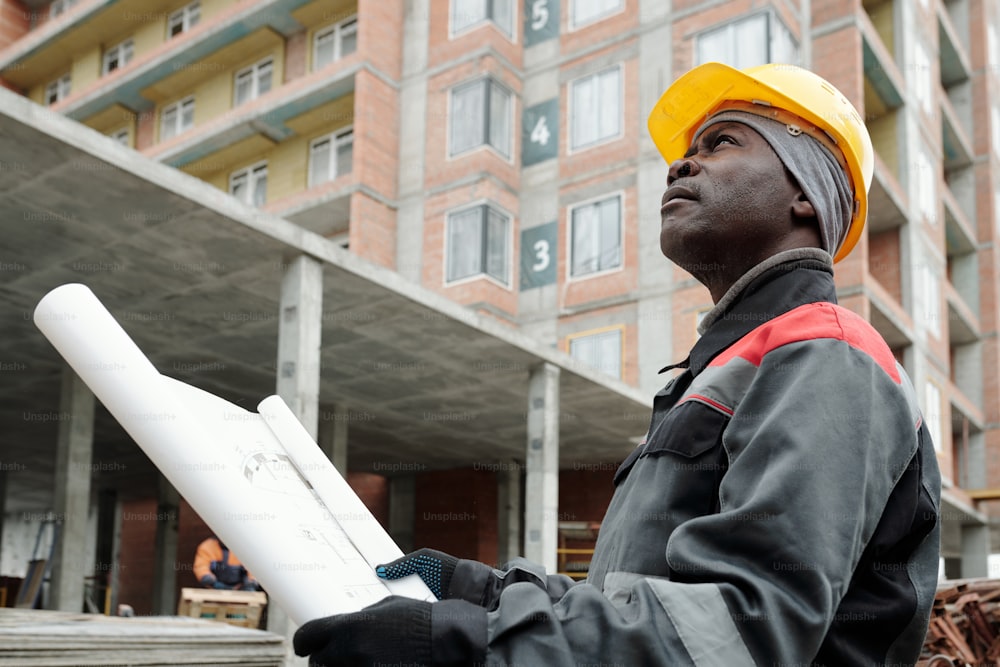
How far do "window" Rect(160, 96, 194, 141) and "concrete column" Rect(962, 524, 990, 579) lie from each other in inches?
1049

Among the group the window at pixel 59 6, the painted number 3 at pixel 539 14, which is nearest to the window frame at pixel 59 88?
the window at pixel 59 6

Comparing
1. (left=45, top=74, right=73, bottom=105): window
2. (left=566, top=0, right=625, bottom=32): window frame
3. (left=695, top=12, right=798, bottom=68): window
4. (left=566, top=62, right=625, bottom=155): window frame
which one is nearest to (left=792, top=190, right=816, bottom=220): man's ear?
(left=695, top=12, right=798, bottom=68): window

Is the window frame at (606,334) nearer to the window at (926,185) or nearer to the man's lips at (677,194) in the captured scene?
the window at (926,185)

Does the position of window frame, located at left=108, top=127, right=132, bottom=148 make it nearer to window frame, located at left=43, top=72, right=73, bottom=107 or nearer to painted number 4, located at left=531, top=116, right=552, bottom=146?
window frame, located at left=43, top=72, right=73, bottom=107

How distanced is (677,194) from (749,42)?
2169 centimetres

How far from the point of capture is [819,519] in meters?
1.31

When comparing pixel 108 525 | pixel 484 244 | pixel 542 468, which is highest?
pixel 484 244

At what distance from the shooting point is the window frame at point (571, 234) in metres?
23.3

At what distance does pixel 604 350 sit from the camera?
23078 millimetres

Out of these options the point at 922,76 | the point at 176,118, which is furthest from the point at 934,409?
the point at 176,118

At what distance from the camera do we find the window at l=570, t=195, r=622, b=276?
23.5m

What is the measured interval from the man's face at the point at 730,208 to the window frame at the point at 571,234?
21309 mm

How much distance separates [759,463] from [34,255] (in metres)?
11.2

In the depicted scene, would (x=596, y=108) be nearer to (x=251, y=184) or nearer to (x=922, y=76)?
(x=922, y=76)
